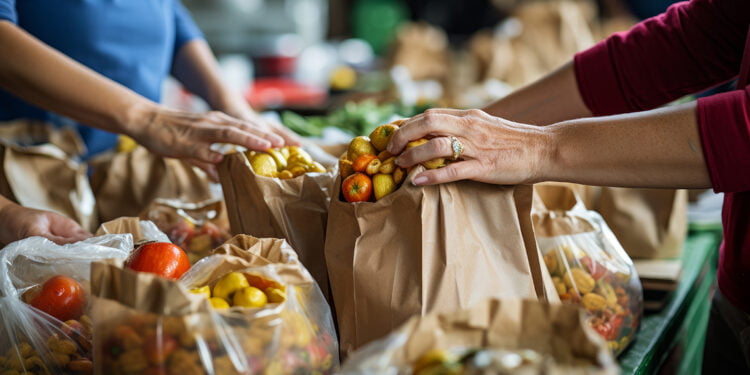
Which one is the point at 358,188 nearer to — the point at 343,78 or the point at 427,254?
the point at 427,254

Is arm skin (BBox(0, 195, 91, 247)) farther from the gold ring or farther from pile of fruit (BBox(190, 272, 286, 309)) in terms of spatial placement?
the gold ring

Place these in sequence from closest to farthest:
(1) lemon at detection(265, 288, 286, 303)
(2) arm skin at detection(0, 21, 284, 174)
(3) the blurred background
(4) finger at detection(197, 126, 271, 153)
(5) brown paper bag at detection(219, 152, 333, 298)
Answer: (1) lemon at detection(265, 288, 286, 303) → (5) brown paper bag at detection(219, 152, 333, 298) → (4) finger at detection(197, 126, 271, 153) → (2) arm skin at detection(0, 21, 284, 174) → (3) the blurred background

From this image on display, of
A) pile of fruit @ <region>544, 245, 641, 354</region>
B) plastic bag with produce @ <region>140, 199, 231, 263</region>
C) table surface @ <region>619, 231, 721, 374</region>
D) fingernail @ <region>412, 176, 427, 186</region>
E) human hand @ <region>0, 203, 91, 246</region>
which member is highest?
fingernail @ <region>412, 176, 427, 186</region>

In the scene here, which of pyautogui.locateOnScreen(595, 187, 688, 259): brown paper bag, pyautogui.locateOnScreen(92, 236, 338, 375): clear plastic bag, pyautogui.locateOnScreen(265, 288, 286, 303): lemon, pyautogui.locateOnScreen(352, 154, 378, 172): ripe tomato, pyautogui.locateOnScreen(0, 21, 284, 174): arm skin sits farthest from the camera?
pyautogui.locateOnScreen(595, 187, 688, 259): brown paper bag

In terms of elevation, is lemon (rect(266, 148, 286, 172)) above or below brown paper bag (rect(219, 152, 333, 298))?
above

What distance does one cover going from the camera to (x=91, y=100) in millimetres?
1901

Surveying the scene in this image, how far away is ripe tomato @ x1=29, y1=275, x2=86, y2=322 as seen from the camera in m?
1.34

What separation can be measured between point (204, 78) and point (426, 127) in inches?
65.9

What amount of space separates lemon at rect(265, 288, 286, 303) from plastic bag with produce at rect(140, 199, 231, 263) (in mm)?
604

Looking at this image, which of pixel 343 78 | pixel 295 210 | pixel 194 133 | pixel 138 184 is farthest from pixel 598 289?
pixel 343 78

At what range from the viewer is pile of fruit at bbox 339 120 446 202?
1389 millimetres

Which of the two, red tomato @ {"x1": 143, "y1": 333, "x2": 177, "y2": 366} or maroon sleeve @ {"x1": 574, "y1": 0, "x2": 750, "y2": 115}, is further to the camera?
maroon sleeve @ {"x1": 574, "y1": 0, "x2": 750, "y2": 115}

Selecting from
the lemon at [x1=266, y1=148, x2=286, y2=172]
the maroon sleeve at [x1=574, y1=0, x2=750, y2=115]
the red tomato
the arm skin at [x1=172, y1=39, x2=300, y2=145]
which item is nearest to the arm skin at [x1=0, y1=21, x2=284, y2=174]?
the lemon at [x1=266, y1=148, x2=286, y2=172]

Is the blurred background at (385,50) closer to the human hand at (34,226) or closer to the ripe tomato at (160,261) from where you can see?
the human hand at (34,226)
